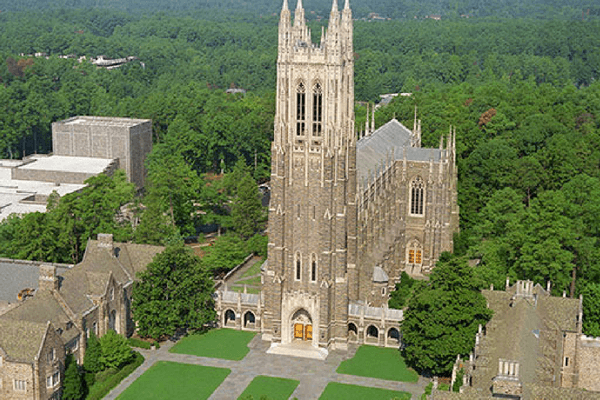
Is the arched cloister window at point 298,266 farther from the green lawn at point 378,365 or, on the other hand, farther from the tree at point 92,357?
the tree at point 92,357

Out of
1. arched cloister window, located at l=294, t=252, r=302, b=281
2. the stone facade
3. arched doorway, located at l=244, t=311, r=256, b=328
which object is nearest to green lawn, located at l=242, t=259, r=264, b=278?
arched doorway, located at l=244, t=311, r=256, b=328

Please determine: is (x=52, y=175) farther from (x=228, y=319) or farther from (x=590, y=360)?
(x=590, y=360)

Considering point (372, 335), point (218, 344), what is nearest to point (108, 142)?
point (218, 344)

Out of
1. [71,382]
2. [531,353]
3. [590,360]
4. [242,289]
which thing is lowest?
[71,382]

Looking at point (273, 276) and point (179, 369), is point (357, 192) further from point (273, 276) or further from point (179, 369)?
point (179, 369)

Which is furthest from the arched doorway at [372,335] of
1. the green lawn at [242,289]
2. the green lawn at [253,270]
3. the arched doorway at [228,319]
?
the green lawn at [253,270]

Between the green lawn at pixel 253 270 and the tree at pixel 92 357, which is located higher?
the green lawn at pixel 253 270

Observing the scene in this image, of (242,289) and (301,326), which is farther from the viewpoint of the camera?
(242,289)
